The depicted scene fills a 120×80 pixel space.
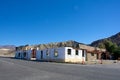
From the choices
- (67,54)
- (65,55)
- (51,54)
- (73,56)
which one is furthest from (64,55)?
(51,54)

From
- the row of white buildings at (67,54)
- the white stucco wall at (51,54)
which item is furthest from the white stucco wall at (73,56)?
the white stucco wall at (51,54)

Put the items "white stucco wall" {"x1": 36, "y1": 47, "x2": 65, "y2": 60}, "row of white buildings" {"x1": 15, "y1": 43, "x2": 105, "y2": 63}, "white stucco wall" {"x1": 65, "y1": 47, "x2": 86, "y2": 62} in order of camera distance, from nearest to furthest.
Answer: "white stucco wall" {"x1": 65, "y1": 47, "x2": 86, "y2": 62} → "row of white buildings" {"x1": 15, "y1": 43, "x2": 105, "y2": 63} → "white stucco wall" {"x1": 36, "y1": 47, "x2": 65, "y2": 60}

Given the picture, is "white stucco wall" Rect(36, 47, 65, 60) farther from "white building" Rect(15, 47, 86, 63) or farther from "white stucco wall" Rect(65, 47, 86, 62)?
"white stucco wall" Rect(65, 47, 86, 62)

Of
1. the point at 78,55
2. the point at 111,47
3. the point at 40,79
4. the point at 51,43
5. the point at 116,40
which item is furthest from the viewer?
the point at 116,40

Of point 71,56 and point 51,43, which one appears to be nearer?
point 71,56

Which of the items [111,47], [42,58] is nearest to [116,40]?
[111,47]

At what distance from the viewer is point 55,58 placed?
62312 mm

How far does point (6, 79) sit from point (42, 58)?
55.1m

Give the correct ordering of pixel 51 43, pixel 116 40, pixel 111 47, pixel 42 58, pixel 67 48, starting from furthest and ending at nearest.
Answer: pixel 116 40 → pixel 51 43 → pixel 111 47 → pixel 42 58 → pixel 67 48

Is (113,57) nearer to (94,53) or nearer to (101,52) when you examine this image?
(101,52)

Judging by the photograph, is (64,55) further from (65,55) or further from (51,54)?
(51,54)

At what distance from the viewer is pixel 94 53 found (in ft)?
243

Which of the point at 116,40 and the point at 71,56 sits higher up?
the point at 116,40

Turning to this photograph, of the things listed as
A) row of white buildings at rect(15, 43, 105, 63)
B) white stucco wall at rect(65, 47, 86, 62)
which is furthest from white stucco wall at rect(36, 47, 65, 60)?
white stucco wall at rect(65, 47, 86, 62)
